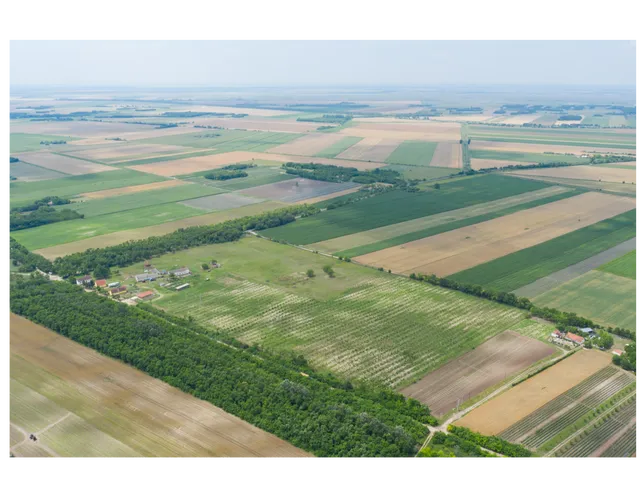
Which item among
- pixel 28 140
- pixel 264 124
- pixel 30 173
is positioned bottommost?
pixel 30 173

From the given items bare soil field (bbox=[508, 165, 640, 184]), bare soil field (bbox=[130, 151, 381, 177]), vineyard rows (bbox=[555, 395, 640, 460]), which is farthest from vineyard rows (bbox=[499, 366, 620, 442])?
bare soil field (bbox=[130, 151, 381, 177])

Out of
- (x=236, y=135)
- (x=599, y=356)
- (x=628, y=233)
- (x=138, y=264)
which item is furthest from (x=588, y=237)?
(x=236, y=135)

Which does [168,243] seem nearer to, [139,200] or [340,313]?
[139,200]

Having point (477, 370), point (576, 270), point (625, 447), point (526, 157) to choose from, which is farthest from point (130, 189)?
point (526, 157)

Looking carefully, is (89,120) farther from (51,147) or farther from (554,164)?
(554,164)

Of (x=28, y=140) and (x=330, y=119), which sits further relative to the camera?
(x=330, y=119)

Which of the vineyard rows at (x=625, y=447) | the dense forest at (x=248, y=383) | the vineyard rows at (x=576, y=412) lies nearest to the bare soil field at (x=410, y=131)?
the vineyard rows at (x=576, y=412)

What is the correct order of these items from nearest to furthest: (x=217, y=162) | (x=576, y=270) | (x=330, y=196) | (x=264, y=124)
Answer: (x=576, y=270) → (x=330, y=196) → (x=217, y=162) → (x=264, y=124)
